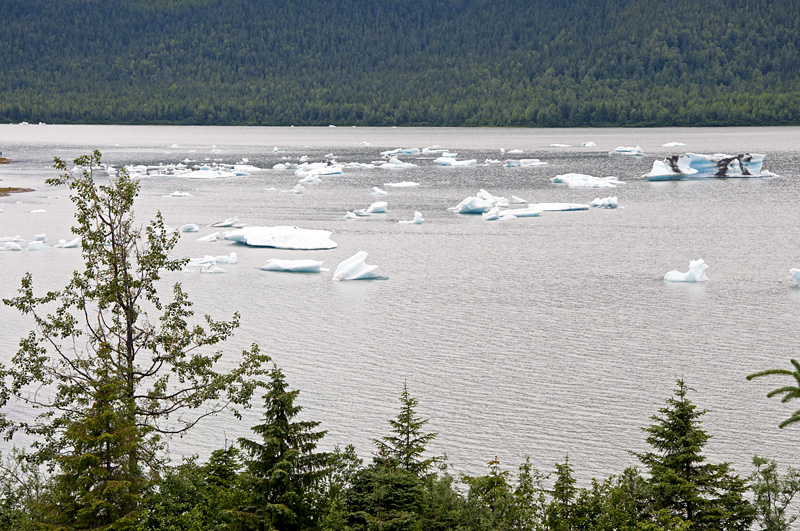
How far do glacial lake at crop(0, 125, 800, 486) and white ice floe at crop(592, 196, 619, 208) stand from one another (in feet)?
2.24

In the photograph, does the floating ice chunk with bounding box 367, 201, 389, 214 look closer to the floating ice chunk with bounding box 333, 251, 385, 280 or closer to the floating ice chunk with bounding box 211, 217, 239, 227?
the floating ice chunk with bounding box 211, 217, 239, 227

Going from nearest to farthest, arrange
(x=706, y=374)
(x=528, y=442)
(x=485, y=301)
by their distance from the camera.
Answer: (x=528, y=442), (x=706, y=374), (x=485, y=301)

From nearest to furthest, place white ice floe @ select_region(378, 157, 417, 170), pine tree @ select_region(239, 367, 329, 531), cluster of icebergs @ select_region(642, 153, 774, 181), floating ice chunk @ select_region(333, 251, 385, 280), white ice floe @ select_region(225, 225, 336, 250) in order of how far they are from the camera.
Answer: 1. pine tree @ select_region(239, 367, 329, 531)
2. floating ice chunk @ select_region(333, 251, 385, 280)
3. white ice floe @ select_region(225, 225, 336, 250)
4. cluster of icebergs @ select_region(642, 153, 774, 181)
5. white ice floe @ select_region(378, 157, 417, 170)

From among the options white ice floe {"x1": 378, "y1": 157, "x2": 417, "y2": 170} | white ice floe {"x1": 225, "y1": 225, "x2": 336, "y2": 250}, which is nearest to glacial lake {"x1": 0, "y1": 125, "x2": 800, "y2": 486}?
white ice floe {"x1": 225, "y1": 225, "x2": 336, "y2": 250}

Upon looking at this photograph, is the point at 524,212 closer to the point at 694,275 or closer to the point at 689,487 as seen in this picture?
the point at 694,275

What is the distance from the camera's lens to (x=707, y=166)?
2384 inches

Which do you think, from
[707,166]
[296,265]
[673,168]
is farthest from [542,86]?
[296,265]

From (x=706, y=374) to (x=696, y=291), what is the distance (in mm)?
8817

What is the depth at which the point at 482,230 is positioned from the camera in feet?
133

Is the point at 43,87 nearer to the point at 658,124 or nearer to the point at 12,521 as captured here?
the point at 658,124

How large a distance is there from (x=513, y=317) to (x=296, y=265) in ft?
30.3

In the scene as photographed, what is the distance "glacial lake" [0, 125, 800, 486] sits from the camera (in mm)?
15672

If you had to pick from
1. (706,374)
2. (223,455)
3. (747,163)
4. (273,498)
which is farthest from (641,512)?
(747,163)

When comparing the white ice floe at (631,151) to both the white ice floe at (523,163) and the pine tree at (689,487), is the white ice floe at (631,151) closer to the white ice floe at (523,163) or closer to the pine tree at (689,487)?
the white ice floe at (523,163)
